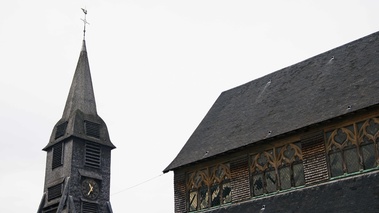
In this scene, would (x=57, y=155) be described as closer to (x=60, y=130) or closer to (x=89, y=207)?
(x=60, y=130)

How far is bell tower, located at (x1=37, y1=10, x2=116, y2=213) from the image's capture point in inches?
1505

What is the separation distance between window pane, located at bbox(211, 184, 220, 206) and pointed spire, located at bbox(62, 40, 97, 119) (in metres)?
19.3

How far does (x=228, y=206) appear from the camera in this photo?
23969 mm

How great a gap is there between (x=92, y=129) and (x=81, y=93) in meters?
3.43

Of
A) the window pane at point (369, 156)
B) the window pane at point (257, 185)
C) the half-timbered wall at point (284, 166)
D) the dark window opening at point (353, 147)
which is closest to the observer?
the window pane at point (369, 156)

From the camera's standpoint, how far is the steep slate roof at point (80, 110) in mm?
40094

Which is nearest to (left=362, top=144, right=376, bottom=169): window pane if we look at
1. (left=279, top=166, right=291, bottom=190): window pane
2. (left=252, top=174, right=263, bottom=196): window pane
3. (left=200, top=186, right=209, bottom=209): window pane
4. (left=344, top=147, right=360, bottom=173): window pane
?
(left=344, top=147, right=360, bottom=173): window pane

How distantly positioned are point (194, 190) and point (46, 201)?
59.6 feet

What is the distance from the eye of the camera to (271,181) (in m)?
23.0

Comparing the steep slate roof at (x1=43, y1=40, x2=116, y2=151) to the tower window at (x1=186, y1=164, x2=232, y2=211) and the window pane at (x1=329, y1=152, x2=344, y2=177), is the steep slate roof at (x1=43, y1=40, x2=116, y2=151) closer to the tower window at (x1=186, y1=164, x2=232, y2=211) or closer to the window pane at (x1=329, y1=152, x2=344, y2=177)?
the tower window at (x1=186, y1=164, x2=232, y2=211)

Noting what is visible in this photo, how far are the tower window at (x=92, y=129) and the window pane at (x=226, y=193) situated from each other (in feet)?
60.1

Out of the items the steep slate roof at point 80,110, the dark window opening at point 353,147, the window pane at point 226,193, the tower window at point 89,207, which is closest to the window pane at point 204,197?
the window pane at point 226,193

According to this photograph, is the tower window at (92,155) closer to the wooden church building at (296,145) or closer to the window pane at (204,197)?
the wooden church building at (296,145)

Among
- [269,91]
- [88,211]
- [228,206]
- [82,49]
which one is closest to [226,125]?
[269,91]
